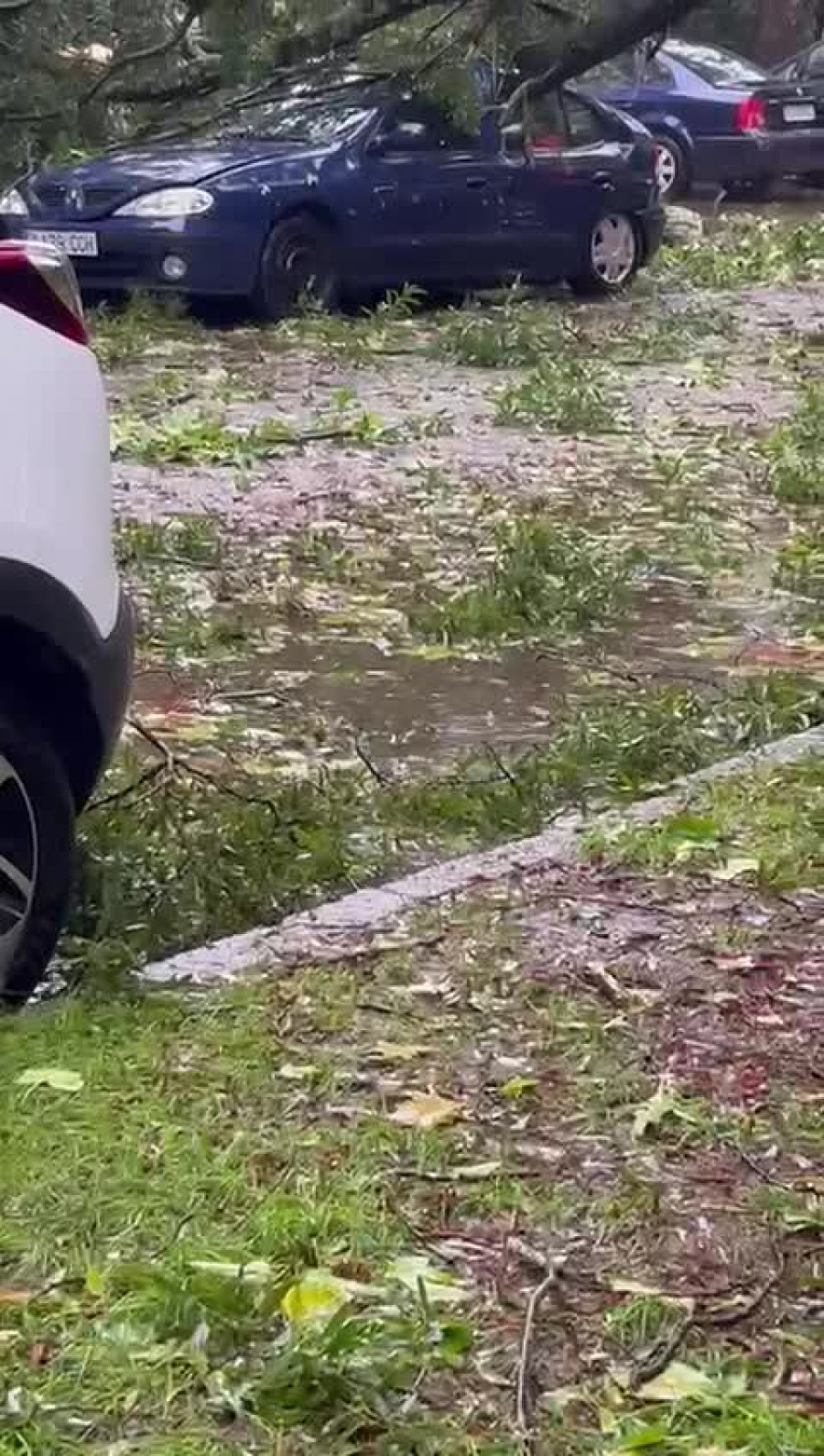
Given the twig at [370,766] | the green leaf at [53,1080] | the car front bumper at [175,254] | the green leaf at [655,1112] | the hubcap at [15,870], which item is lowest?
the car front bumper at [175,254]

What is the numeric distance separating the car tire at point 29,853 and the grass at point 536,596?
11.3 feet

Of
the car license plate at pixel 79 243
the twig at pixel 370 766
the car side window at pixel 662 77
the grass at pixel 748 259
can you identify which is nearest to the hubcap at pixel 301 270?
the car license plate at pixel 79 243

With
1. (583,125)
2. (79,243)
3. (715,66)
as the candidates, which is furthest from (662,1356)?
(715,66)

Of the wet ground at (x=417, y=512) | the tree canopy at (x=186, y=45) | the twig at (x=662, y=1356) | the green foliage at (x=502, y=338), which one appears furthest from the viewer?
the green foliage at (x=502, y=338)

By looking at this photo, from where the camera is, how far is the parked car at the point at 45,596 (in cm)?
468

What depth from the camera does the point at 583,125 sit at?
17.2 meters

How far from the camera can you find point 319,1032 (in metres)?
4.65

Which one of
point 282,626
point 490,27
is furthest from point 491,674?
point 490,27

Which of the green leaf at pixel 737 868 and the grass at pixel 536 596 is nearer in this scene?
the green leaf at pixel 737 868

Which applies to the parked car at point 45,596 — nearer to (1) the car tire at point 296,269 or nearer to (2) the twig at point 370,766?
(2) the twig at point 370,766

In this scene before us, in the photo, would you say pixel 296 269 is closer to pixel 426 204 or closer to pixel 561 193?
pixel 426 204

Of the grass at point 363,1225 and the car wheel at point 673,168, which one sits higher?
the grass at point 363,1225

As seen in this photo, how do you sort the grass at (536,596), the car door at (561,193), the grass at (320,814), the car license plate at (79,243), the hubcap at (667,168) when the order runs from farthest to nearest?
the hubcap at (667,168) → the car door at (561,193) → the car license plate at (79,243) → the grass at (536,596) → the grass at (320,814)

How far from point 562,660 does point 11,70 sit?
2652 millimetres
